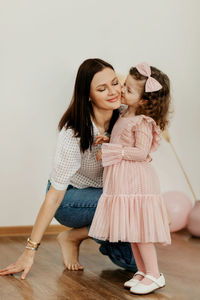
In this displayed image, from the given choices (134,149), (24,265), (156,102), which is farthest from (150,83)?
(24,265)

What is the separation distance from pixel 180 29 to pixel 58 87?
3.79ft

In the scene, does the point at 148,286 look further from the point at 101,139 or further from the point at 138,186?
the point at 101,139

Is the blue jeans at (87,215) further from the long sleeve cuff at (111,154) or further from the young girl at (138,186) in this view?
the long sleeve cuff at (111,154)

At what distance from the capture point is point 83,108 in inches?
89.3

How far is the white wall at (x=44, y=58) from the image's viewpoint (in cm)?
330

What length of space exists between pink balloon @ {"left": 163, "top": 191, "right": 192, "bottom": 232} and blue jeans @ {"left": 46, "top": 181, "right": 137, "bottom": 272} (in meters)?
1.17

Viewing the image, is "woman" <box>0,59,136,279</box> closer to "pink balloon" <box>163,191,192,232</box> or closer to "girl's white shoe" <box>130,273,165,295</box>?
"girl's white shoe" <box>130,273,165,295</box>

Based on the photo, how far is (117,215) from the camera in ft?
6.66

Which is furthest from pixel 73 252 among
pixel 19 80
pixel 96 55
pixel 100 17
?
pixel 100 17

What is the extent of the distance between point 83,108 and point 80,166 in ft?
0.96

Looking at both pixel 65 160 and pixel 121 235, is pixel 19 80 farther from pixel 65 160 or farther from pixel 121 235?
pixel 121 235

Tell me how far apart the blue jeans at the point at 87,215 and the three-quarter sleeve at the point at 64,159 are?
0.74ft

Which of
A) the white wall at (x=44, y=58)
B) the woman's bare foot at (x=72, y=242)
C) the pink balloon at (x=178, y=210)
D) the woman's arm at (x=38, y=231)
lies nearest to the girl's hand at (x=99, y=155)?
the woman's arm at (x=38, y=231)

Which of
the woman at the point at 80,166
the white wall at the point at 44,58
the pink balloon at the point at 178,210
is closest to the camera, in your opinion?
the woman at the point at 80,166
